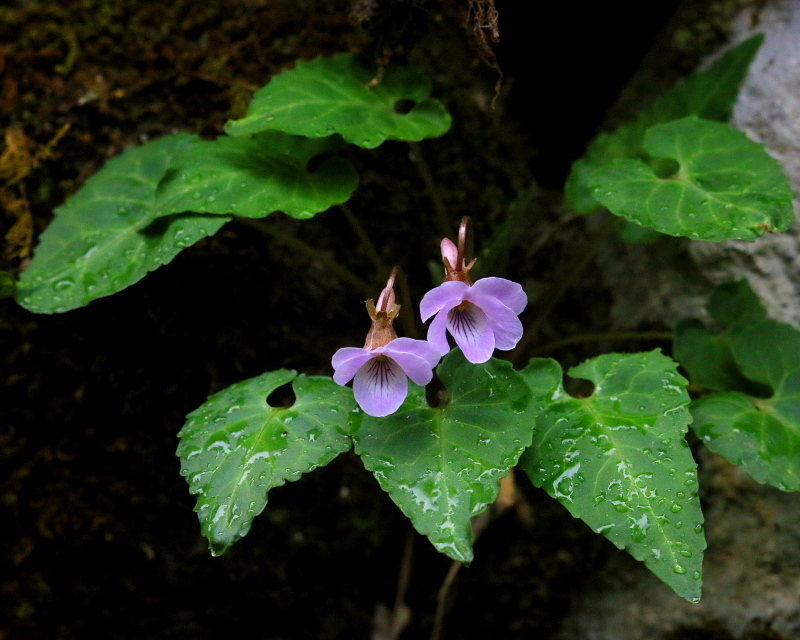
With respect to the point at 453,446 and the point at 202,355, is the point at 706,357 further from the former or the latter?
the point at 202,355

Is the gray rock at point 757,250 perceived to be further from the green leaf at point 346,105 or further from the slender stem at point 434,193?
the green leaf at point 346,105

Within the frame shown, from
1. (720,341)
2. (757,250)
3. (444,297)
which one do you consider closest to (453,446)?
(444,297)

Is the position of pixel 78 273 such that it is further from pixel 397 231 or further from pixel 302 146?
pixel 397 231

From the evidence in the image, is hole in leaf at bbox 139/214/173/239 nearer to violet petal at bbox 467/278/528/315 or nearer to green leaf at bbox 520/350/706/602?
violet petal at bbox 467/278/528/315

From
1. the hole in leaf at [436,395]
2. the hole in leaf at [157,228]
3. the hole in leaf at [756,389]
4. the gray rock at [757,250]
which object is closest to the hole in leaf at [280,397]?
the hole in leaf at [436,395]

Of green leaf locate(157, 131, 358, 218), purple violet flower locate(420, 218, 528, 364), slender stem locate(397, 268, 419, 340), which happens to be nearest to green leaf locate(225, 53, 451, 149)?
green leaf locate(157, 131, 358, 218)
